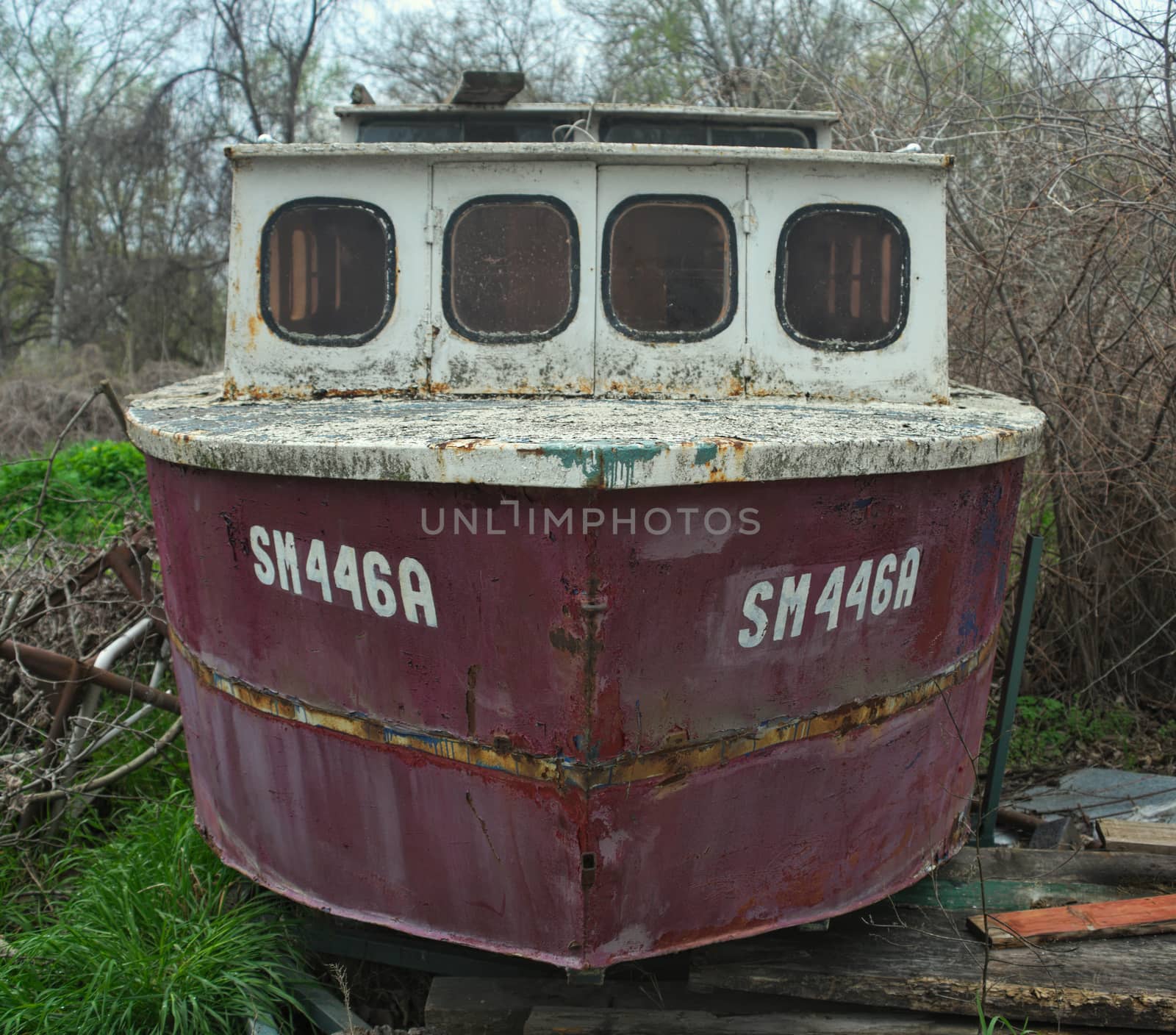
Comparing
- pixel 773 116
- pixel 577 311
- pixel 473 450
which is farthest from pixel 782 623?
pixel 773 116

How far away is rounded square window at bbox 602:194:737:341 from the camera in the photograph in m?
3.40

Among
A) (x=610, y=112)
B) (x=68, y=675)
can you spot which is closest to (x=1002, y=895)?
(x=610, y=112)

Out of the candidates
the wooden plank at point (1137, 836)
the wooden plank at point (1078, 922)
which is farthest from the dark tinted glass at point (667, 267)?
the wooden plank at point (1137, 836)

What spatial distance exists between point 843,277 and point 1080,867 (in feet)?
6.90

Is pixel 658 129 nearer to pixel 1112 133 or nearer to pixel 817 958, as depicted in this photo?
pixel 1112 133

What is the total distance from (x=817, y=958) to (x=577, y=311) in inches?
81.6

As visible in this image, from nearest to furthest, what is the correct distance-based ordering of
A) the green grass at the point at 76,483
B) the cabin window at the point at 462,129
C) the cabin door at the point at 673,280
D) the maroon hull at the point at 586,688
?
the maroon hull at the point at 586,688, the cabin door at the point at 673,280, the cabin window at the point at 462,129, the green grass at the point at 76,483

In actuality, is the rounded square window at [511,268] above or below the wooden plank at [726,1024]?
above

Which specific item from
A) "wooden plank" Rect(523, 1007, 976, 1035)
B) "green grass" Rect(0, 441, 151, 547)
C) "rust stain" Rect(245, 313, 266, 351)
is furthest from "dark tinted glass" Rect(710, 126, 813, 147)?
"green grass" Rect(0, 441, 151, 547)

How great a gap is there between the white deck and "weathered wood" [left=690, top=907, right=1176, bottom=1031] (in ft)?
4.58

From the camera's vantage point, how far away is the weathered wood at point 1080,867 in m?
3.42

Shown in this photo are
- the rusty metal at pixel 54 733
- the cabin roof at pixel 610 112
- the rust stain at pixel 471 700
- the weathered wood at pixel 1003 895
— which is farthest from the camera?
the cabin roof at pixel 610 112

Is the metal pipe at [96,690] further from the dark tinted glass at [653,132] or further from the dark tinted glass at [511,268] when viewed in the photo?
the dark tinted glass at [653,132]

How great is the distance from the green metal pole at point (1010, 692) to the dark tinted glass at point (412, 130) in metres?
3.01
